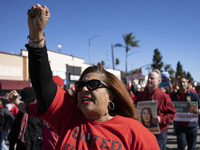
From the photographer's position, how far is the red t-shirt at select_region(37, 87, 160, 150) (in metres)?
1.62

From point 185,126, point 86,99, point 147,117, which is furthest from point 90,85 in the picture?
point 185,126

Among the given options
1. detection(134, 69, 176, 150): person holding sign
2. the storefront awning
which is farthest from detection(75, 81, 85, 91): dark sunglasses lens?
the storefront awning

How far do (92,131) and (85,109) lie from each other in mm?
191

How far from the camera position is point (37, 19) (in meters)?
1.31

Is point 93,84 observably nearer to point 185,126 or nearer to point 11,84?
point 185,126

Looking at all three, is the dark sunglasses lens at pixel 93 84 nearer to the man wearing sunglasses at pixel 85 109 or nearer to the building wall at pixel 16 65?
the man wearing sunglasses at pixel 85 109

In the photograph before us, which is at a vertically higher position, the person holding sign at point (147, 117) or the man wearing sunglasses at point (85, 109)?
the man wearing sunglasses at point (85, 109)

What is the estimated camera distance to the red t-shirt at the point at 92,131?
1.62 m

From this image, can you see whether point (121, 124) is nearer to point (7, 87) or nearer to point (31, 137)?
point (31, 137)

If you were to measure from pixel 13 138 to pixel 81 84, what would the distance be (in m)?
3.30

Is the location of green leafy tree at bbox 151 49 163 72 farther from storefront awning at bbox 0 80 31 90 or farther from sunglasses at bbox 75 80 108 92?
sunglasses at bbox 75 80 108 92

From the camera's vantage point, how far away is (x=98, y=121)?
1779 millimetres

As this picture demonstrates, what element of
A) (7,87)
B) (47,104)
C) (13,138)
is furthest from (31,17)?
(7,87)

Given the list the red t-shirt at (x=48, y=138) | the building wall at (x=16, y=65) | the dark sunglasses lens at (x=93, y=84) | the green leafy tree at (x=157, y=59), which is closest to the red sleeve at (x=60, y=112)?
the dark sunglasses lens at (x=93, y=84)
